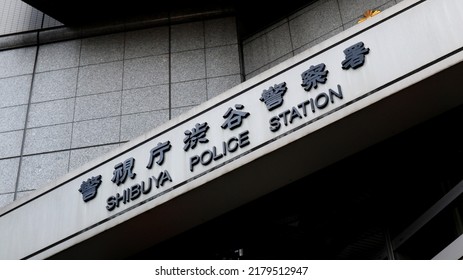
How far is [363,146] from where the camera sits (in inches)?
287

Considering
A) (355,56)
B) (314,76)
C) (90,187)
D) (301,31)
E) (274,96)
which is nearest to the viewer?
(355,56)

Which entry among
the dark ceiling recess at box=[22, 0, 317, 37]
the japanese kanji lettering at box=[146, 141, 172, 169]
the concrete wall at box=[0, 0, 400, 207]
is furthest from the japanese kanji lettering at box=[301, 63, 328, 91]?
the dark ceiling recess at box=[22, 0, 317, 37]

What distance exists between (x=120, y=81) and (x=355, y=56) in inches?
234

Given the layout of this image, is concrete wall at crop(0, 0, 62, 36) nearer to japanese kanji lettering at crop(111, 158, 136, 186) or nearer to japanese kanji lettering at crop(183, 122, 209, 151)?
japanese kanji lettering at crop(111, 158, 136, 186)

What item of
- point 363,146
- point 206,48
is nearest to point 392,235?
point 363,146

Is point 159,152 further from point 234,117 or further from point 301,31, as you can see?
point 301,31

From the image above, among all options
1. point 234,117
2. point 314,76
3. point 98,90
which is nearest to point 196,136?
point 234,117

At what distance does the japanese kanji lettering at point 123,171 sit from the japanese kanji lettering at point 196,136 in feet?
3.07

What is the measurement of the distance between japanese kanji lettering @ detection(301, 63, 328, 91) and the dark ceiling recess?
4606mm

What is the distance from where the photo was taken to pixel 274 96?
7488mm

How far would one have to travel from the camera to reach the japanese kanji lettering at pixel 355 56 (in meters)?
6.98

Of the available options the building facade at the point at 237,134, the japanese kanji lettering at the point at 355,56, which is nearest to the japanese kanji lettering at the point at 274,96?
the building facade at the point at 237,134

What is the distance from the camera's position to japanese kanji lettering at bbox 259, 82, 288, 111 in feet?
24.4

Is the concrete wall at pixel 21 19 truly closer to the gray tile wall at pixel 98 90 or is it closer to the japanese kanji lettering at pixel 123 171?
the gray tile wall at pixel 98 90
